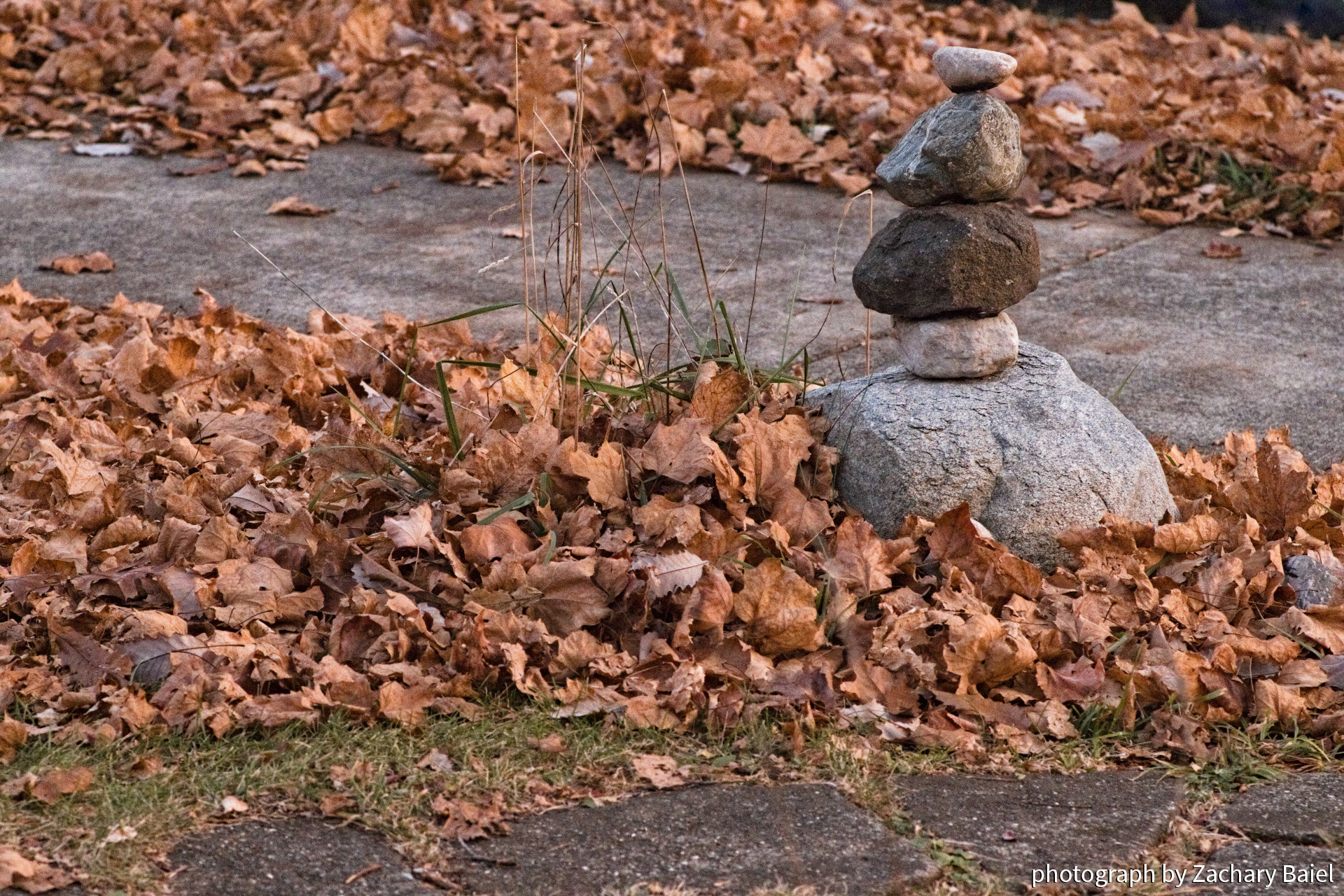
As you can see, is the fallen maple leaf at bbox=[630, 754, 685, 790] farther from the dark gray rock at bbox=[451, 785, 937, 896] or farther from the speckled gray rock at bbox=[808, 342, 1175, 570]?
the speckled gray rock at bbox=[808, 342, 1175, 570]

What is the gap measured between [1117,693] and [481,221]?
135 inches

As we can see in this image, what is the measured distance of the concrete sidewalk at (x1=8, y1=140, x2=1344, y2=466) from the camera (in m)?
4.16

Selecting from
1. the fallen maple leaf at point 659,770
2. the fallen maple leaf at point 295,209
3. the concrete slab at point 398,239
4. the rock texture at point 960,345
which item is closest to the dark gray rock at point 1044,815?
the fallen maple leaf at point 659,770

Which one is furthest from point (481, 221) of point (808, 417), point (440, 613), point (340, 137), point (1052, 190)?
point (440, 613)

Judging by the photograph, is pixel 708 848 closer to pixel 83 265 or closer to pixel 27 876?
pixel 27 876

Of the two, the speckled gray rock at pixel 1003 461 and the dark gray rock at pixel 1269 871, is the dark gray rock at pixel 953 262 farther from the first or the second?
the dark gray rock at pixel 1269 871

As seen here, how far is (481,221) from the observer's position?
17.7 ft

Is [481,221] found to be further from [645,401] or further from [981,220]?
[981,220]

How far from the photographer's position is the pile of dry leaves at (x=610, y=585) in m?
2.53

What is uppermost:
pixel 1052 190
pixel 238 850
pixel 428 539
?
pixel 1052 190

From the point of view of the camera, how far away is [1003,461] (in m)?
2.93

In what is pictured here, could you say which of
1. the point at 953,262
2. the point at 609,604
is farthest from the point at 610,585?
the point at 953,262

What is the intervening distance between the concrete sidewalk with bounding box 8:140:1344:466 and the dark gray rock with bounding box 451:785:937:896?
68.4 inches

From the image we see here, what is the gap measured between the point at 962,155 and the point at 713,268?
6.74ft
